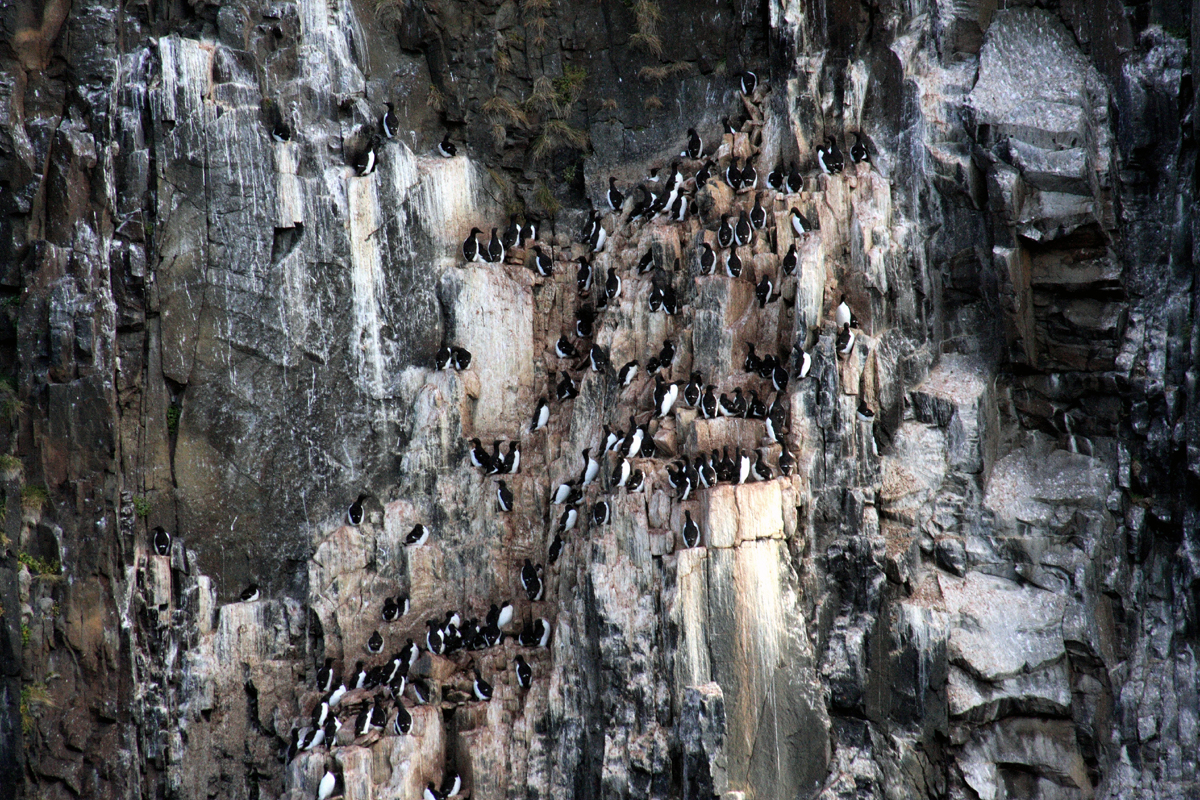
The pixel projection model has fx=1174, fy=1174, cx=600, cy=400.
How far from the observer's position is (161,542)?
1927 centimetres

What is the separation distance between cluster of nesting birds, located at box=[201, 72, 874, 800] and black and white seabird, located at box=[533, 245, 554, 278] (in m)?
0.03

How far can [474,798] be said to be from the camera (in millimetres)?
18047

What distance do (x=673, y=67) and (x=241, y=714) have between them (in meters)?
14.6

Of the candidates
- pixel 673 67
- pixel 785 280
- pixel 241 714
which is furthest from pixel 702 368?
pixel 241 714

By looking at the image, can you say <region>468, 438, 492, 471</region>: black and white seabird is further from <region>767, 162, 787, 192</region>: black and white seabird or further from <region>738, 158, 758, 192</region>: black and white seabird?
<region>767, 162, 787, 192</region>: black and white seabird

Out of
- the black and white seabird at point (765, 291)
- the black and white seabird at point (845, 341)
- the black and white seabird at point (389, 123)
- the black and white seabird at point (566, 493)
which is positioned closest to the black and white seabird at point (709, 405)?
the black and white seabird at point (765, 291)

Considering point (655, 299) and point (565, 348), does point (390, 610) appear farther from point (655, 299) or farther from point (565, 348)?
point (655, 299)

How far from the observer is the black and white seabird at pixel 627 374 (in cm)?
1972

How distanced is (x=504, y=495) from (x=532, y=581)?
173 cm

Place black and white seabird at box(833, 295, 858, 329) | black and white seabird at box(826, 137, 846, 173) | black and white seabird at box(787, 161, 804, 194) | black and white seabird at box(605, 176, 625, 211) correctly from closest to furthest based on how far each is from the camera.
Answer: black and white seabird at box(833, 295, 858, 329) < black and white seabird at box(787, 161, 804, 194) < black and white seabird at box(826, 137, 846, 173) < black and white seabird at box(605, 176, 625, 211)

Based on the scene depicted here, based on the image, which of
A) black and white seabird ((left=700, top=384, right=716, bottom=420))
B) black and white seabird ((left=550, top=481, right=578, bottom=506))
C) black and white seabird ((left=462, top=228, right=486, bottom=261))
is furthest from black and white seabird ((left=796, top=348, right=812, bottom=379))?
black and white seabird ((left=462, top=228, right=486, bottom=261))

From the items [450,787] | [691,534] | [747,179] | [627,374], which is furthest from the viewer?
[747,179]

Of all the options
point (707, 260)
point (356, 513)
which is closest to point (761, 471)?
point (707, 260)

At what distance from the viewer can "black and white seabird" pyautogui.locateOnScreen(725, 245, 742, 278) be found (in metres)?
19.2
